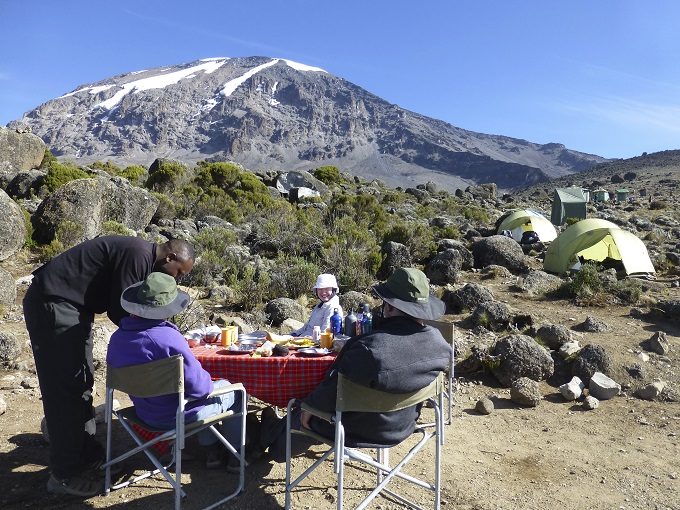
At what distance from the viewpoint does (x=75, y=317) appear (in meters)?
2.81

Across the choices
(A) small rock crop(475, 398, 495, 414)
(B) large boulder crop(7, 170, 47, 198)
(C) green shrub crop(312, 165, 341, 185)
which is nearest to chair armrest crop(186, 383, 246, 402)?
(A) small rock crop(475, 398, 495, 414)

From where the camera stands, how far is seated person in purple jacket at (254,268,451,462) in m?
2.46

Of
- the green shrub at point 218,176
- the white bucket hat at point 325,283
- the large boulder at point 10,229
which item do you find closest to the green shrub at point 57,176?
the large boulder at point 10,229

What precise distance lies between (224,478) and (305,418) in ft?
2.51

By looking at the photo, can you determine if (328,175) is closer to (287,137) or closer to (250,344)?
(250,344)

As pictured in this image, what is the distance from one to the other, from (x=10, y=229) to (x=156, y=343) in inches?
291

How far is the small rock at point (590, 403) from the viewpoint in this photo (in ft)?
14.8

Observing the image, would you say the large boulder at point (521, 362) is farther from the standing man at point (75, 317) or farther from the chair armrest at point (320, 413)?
the standing man at point (75, 317)

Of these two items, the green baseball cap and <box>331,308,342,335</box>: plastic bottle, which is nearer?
the green baseball cap

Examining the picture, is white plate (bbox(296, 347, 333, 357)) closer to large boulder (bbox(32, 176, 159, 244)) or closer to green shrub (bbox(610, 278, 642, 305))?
green shrub (bbox(610, 278, 642, 305))

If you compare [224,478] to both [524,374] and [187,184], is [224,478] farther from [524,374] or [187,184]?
[187,184]

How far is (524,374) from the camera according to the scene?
5.05 m

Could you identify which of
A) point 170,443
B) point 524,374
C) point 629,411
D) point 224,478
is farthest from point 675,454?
point 170,443

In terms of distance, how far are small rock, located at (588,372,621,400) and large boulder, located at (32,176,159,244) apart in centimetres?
842
